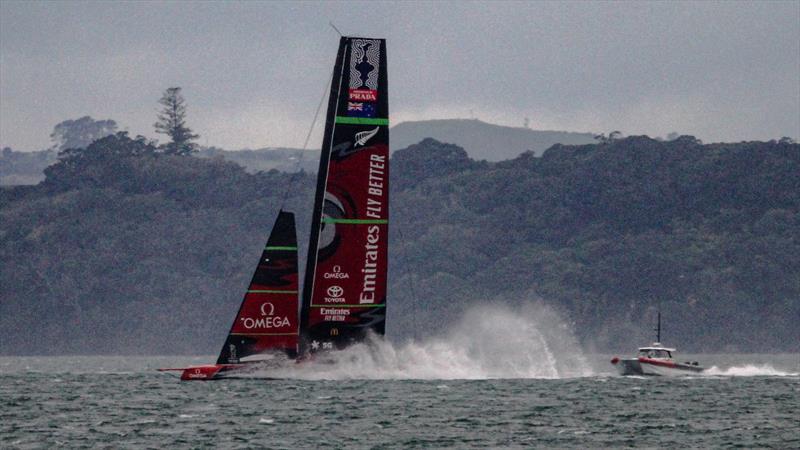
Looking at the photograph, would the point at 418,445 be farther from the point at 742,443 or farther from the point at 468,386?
the point at 468,386

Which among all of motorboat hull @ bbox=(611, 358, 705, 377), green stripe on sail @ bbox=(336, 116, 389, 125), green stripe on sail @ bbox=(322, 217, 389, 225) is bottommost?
motorboat hull @ bbox=(611, 358, 705, 377)

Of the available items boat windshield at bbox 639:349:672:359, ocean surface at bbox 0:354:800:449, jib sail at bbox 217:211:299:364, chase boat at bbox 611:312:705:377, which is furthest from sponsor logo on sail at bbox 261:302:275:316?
boat windshield at bbox 639:349:672:359

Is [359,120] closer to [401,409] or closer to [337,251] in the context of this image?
[337,251]

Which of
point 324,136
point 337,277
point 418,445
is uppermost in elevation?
point 324,136

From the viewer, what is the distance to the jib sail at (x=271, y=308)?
185 feet

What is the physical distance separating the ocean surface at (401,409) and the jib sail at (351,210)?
4.89 feet

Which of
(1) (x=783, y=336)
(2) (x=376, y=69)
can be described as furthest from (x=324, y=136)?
(1) (x=783, y=336)

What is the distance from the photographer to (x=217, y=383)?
61719mm

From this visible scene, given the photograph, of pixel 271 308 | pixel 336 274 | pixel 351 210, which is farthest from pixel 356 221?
pixel 271 308

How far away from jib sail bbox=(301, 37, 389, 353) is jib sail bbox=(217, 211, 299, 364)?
0.57m

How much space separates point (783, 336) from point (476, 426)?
159 metres

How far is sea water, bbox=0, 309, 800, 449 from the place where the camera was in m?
42.3

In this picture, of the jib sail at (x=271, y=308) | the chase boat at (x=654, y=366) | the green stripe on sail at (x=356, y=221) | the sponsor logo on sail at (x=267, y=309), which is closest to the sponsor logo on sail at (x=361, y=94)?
the green stripe on sail at (x=356, y=221)

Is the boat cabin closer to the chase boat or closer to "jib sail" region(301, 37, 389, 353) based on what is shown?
the chase boat
